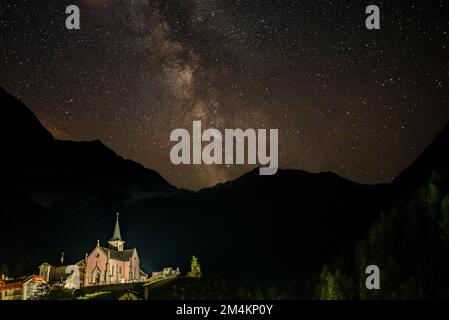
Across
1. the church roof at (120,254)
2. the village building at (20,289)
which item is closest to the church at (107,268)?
the church roof at (120,254)

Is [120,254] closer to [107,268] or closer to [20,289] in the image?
[107,268]

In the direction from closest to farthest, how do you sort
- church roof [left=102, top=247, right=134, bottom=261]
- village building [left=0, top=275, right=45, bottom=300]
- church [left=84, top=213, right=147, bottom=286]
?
village building [left=0, top=275, right=45, bottom=300], church [left=84, top=213, right=147, bottom=286], church roof [left=102, top=247, right=134, bottom=261]

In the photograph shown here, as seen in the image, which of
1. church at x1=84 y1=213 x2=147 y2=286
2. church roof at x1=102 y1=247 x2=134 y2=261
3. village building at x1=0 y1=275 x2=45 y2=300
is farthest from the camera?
church roof at x1=102 y1=247 x2=134 y2=261

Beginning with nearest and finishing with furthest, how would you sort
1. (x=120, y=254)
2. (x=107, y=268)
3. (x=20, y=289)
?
1. (x=20, y=289)
2. (x=107, y=268)
3. (x=120, y=254)

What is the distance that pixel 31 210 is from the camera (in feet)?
651

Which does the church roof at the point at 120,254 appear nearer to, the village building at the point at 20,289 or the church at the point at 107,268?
the church at the point at 107,268

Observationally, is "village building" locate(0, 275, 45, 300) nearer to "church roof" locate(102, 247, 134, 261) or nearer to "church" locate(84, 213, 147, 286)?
"church" locate(84, 213, 147, 286)

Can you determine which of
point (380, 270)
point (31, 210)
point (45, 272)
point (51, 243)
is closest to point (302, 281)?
point (380, 270)

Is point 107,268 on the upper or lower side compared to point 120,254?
lower

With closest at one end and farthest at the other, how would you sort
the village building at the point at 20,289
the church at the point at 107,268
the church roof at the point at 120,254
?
the village building at the point at 20,289, the church at the point at 107,268, the church roof at the point at 120,254

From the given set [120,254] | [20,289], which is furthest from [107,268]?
[20,289]

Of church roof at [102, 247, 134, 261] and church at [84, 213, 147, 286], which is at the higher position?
church roof at [102, 247, 134, 261]

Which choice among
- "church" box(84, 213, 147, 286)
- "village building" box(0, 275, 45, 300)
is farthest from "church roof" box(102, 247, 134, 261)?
"village building" box(0, 275, 45, 300)

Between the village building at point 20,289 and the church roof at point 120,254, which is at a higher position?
the church roof at point 120,254
